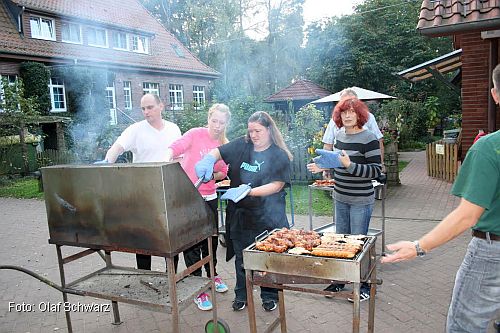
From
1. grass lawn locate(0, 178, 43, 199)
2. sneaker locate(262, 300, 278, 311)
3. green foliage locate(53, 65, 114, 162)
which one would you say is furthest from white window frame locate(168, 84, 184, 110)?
sneaker locate(262, 300, 278, 311)

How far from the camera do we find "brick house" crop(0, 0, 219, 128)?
15.4 meters

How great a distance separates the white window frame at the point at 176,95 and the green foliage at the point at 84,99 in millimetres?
4452

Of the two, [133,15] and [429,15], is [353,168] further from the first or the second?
[133,15]

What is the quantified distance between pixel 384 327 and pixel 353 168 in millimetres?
1318

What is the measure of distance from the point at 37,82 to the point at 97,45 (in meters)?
3.01

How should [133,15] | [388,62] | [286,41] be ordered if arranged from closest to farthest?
1. [133,15]
2. [388,62]
3. [286,41]

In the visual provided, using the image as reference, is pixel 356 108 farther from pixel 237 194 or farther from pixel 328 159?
pixel 237 194

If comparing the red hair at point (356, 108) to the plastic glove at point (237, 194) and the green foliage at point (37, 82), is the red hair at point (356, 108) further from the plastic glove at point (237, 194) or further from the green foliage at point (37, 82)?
the green foliage at point (37, 82)

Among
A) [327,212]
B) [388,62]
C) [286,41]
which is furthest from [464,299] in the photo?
[286,41]

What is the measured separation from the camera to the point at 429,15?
17.1 feet

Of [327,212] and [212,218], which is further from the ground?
[212,218]

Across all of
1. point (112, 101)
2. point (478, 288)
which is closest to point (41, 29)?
point (112, 101)

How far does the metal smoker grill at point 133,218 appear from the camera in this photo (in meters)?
2.66

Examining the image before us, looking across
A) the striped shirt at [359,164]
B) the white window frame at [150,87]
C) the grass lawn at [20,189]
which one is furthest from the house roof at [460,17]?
the white window frame at [150,87]
